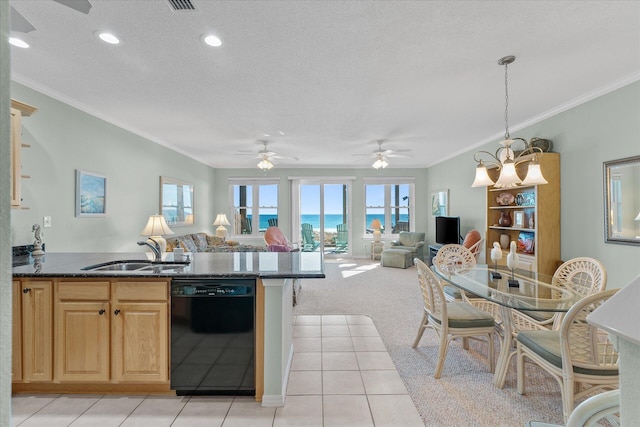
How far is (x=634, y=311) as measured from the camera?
1.96 feet

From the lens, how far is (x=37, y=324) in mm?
2121

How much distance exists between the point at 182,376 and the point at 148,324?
0.45m

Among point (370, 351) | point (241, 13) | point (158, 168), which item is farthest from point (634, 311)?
point (158, 168)

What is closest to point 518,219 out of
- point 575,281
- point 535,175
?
point 575,281

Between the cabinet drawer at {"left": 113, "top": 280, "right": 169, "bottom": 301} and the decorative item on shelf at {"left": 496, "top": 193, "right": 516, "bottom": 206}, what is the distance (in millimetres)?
4706

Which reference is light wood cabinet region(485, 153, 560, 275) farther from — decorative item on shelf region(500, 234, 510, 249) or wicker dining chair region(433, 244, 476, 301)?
wicker dining chair region(433, 244, 476, 301)

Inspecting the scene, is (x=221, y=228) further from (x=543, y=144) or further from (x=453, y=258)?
(x=543, y=144)

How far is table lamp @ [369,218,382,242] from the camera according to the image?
26.8ft

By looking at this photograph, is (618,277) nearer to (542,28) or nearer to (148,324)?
(542,28)

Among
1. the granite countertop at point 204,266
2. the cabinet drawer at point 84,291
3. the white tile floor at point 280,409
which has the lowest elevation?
the white tile floor at point 280,409

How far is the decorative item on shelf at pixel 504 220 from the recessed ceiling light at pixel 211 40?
458cm

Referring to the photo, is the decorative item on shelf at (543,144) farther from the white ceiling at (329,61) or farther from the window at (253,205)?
the window at (253,205)

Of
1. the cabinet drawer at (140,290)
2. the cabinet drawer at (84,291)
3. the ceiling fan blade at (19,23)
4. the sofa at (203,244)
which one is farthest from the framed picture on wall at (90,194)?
the ceiling fan blade at (19,23)

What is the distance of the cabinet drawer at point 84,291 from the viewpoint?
2123 mm
